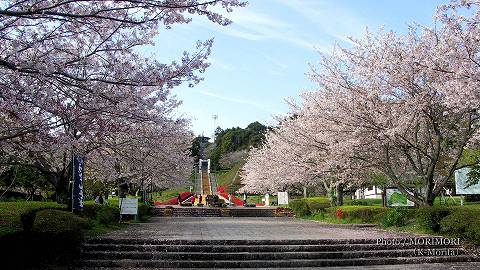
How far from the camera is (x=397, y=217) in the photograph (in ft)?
53.3

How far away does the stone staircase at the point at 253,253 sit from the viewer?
9.89m

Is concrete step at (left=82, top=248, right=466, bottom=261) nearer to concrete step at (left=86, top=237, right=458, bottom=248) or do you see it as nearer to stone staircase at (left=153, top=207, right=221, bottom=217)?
concrete step at (left=86, top=237, right=458, bottom=248)

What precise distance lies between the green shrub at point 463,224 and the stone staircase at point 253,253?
0.57m

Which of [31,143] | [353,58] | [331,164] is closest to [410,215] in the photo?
[331,164]

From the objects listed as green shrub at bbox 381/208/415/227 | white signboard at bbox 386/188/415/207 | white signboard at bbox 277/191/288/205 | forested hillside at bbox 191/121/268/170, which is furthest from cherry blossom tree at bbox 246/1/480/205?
forested hillside at bbox 191/121/268/170

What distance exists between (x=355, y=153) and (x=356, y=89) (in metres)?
2.64

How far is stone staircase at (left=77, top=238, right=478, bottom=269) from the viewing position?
389 inches

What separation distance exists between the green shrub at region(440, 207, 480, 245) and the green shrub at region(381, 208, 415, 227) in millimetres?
2281

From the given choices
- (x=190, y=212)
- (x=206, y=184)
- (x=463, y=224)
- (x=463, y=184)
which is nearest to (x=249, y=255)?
(x=463, y=224)

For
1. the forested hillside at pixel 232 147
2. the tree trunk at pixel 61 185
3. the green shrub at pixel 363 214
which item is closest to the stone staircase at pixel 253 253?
the tree trunk at pixel 61 185

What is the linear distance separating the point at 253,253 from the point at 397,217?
7.87m

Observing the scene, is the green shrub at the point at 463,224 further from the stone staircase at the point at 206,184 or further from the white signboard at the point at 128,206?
the stone staircase at the point at 206,184

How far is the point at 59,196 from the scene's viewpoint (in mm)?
16078

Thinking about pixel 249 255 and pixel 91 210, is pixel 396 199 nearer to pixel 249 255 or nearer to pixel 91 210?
pixel 249 255
